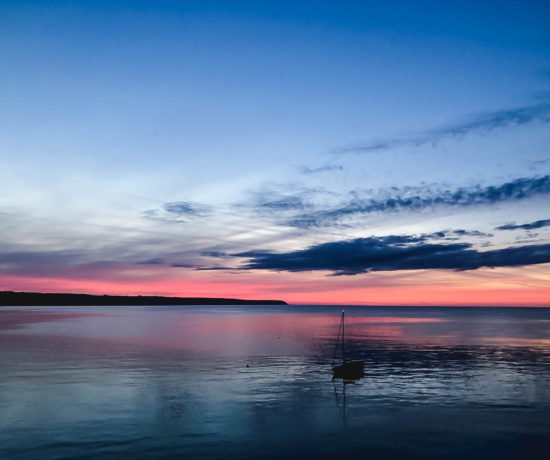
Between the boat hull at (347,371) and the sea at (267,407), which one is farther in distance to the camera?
the boat hull at (347,371)

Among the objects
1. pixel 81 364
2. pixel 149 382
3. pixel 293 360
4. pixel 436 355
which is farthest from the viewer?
pixel 436 355

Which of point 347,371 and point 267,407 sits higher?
point 347,371

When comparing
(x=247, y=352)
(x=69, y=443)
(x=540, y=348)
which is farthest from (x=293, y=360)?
(x=540, y=348)

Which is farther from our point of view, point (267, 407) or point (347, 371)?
point (347, 371)

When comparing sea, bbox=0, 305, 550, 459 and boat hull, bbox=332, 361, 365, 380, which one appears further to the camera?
boat hull, bbox=332, 361, 365, 380

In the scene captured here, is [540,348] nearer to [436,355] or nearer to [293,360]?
[436,355]

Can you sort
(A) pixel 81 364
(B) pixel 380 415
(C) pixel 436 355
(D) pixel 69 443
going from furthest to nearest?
(C) pixel 436 355 → (A) pixel 81 364 → (B) pixel 380 415 → (D) pixel 69 443

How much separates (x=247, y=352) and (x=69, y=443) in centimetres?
4326

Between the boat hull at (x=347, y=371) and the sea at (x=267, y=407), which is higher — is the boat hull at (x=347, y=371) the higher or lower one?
the higher one

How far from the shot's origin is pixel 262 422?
101 ft

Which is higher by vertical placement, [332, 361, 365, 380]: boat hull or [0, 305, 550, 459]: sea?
[332, 361, 365, 380]: boat hull

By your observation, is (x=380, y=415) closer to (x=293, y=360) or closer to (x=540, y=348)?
(x=293, y=360)

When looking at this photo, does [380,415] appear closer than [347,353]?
Yes

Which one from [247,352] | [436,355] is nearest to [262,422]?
[247,352]
